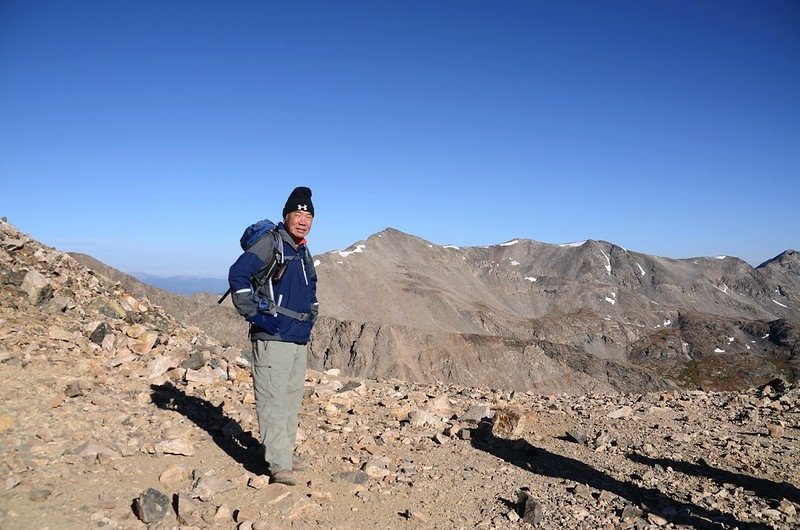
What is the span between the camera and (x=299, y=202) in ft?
17.8

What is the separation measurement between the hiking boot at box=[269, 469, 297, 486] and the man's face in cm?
246

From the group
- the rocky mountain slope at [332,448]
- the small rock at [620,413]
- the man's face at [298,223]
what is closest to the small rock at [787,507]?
the rocky mountain slope at [332,448]

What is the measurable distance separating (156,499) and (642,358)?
5314 inches

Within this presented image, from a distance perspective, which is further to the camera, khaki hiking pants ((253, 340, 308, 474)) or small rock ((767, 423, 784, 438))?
small rock ((767, 423, 784, 438))

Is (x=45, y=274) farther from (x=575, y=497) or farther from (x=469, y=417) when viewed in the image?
(x=575, y=497)

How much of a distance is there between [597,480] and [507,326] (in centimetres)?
11061

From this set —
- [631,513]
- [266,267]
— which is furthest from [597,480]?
[266,267]

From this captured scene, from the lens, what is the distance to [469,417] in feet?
27.0

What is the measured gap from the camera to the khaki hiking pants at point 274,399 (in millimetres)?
5137

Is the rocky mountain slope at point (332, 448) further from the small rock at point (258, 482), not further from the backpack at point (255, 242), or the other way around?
the backpack at point (255, 242)

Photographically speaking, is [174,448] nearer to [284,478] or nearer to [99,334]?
[284,478]

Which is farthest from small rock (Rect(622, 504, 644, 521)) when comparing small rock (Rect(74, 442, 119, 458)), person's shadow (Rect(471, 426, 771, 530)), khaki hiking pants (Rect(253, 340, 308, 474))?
small rock (Rect(74, 442, 119, 458))

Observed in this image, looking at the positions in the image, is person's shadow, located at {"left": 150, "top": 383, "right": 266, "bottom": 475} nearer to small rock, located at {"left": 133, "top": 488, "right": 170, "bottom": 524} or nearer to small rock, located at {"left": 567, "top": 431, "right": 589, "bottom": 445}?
small rock, located at {"left": 133, "top": 488, "right": 170, "bottom": 524}

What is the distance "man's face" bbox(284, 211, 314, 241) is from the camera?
17.7ft
